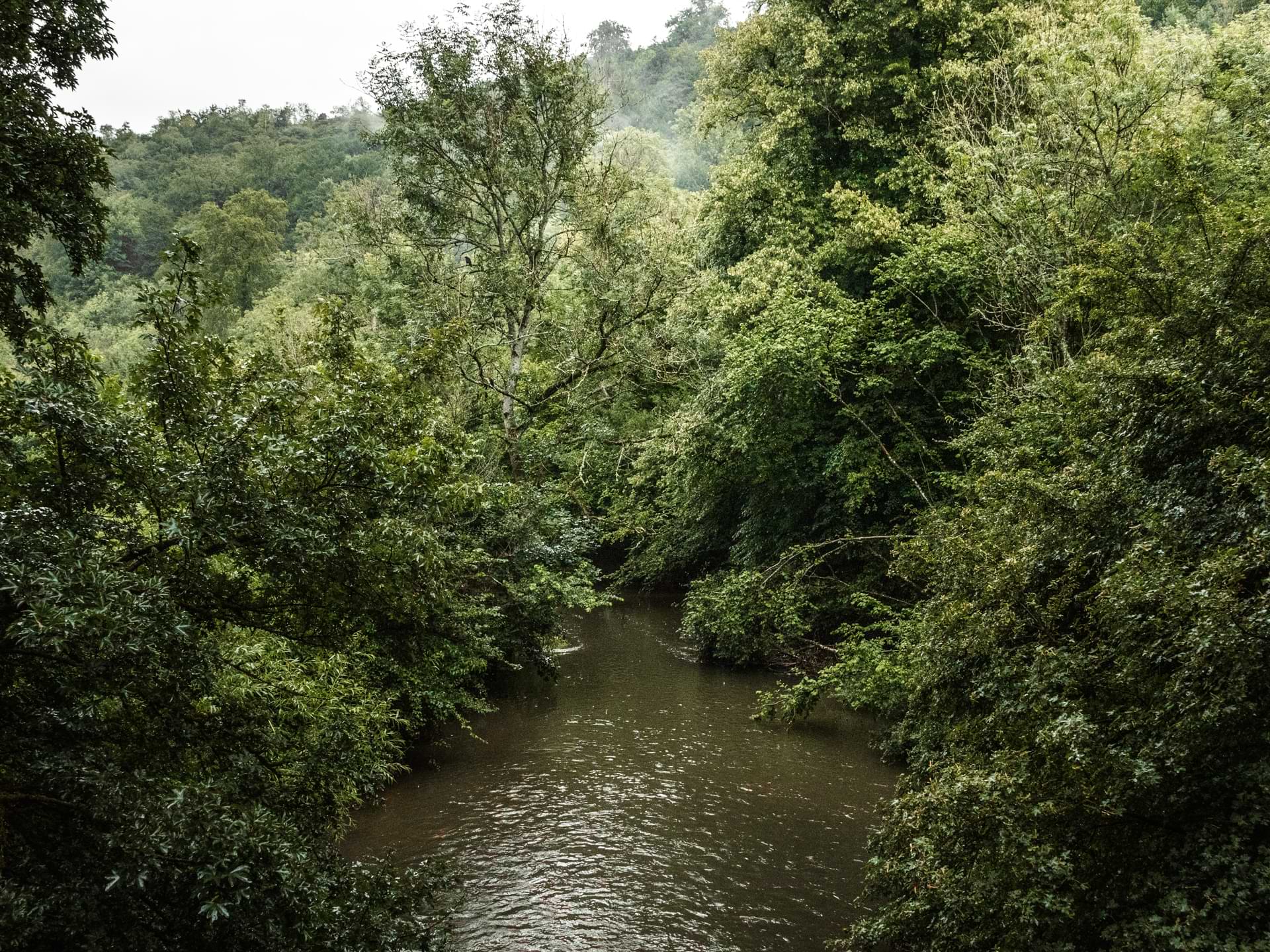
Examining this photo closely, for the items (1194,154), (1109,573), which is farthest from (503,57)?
(1109,573)

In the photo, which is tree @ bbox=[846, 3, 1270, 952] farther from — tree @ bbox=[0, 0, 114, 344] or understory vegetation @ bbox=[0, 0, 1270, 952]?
tree @ bbox=[0, 0, 114, 344]

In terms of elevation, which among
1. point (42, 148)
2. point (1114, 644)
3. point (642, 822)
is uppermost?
point (42, 148)

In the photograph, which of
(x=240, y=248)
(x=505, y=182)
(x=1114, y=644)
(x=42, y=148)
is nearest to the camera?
(x=42, y=148)

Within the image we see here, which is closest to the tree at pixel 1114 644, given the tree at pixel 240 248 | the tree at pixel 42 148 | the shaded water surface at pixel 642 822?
the shaded water surface at pixel 642 822

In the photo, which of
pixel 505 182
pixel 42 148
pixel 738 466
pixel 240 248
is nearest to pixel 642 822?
pixel 738 466

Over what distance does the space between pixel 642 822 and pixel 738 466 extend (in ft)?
32.1

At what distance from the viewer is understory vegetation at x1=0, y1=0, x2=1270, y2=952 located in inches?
191

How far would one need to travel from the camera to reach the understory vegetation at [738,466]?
15.9ft

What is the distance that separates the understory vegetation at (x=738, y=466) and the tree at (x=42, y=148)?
33mm

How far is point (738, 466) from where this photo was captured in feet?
63.5

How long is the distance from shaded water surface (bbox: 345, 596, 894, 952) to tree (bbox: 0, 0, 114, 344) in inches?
291

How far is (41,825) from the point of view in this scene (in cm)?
457

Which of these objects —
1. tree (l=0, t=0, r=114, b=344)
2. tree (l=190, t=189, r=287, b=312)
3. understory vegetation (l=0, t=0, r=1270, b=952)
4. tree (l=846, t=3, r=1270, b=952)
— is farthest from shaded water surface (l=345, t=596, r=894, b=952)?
tree (l=190, t=189, r=287, b=312)

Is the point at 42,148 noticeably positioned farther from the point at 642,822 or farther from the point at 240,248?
the point at 240,248
